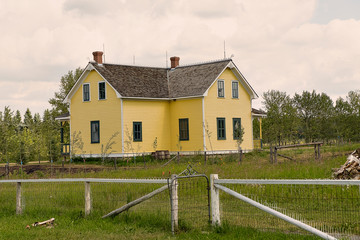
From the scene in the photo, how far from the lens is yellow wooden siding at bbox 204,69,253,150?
35.6 metres

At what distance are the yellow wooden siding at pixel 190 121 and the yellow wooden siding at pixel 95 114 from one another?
177 inches

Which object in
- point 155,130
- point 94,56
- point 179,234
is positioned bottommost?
point 179,234

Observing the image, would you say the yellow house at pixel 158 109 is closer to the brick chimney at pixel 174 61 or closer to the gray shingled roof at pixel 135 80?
the gray shingled roof at pixel 135 80

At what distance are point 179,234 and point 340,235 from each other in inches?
121

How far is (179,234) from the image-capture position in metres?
9.69

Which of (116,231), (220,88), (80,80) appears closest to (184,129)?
(220,88)

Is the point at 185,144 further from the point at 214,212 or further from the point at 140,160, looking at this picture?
the point at 214,212

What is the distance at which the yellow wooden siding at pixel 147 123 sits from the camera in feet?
115

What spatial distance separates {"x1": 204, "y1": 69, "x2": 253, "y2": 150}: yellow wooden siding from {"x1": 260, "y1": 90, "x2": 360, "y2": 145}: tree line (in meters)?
22.5

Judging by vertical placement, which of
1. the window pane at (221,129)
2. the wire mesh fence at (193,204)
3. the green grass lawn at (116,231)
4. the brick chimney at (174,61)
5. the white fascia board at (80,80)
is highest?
the brick chimney at (174,61)

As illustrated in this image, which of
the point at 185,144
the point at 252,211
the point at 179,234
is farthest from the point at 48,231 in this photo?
the point at 185,144

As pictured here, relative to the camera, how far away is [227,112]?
37.0 m

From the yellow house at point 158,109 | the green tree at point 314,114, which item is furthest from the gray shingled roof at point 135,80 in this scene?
the green tree at point 314,114

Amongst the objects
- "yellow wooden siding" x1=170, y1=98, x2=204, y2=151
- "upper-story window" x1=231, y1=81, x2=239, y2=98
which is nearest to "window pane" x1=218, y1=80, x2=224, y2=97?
"upper-story window" x1=231, y1=81, x2=239, y2=98
